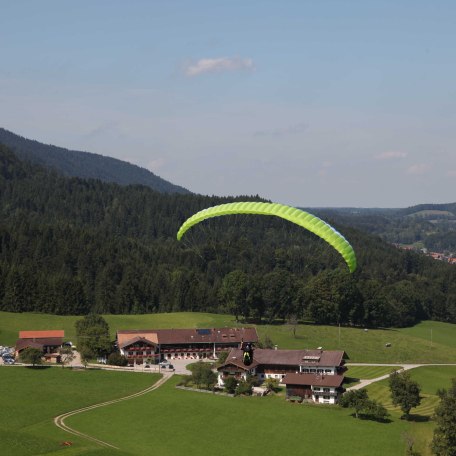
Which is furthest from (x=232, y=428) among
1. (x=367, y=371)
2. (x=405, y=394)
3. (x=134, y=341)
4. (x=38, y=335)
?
(x=38, y=335)

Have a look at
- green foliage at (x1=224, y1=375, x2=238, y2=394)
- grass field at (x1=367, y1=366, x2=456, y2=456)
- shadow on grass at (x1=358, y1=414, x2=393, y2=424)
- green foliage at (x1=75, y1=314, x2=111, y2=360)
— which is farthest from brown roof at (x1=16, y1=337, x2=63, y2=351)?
shadow on grass at (x1=358, y1=414, x2=393, y2=424)

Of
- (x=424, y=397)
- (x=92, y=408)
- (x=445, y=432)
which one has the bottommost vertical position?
(x=424, y=397)

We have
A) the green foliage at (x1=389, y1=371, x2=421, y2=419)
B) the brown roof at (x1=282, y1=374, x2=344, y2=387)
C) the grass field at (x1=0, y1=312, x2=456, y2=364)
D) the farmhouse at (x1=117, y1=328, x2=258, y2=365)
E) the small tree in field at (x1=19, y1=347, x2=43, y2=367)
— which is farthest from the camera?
the grass field at (x1=0, y1=312, x2=456, y2=364)

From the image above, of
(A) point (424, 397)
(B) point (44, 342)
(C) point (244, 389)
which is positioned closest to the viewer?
(C) point (244, 389)

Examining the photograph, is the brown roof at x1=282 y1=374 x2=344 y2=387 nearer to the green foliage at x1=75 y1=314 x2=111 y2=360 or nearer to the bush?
the bush

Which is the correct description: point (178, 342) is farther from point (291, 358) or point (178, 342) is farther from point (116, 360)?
point (291, 358)

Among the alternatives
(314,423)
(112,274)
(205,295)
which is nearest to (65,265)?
(112,274)

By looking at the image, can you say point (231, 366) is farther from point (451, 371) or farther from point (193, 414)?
point (451, 371)
